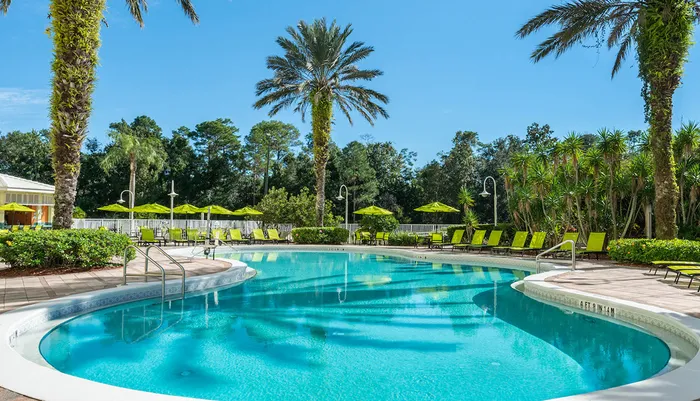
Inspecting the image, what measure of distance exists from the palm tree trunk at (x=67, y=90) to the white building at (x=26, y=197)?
2342cm

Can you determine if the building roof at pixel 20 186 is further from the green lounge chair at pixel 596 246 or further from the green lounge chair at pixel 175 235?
the green lounge chair at pixel 596 246

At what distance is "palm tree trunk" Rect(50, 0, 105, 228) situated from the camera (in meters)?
10.8

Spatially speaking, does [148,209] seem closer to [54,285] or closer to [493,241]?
[493,241]

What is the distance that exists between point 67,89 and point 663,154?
14944 millimetres

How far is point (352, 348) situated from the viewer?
5887 mm

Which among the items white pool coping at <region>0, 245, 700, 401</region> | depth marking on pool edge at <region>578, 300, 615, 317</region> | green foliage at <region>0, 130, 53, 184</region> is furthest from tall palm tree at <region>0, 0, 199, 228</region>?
green foliage at <region>0, 130, 53, 184</region>

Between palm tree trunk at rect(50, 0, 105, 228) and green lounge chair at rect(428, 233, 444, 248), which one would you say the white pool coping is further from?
green lounge chair at rect(428, 233, 444, 248)

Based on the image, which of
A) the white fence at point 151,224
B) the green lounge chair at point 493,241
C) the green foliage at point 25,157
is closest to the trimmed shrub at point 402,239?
the green lounge chair at point 493,241

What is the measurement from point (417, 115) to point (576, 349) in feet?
102

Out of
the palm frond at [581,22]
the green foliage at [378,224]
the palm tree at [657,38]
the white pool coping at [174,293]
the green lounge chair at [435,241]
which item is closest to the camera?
the white pool coping at [174,293]

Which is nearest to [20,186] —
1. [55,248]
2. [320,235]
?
[320,235]

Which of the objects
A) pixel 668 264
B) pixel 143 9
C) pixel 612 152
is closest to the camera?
pixel 668 264

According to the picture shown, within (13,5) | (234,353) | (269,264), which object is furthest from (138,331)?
(13,5)

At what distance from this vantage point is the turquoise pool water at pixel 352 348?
4.61 meters
